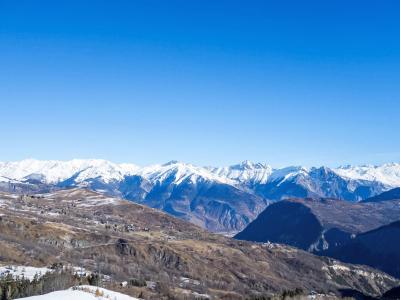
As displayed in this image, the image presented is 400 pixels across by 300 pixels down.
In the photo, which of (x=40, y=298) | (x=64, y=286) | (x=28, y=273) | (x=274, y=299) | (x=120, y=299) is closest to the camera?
(x=40, y=298)

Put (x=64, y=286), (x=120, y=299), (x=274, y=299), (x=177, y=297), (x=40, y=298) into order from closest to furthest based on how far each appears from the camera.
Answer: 1. (x=40, y=298)
2. (x=120, y=299)
3. (x=64, y=286)
4. (x=274, y=299)
5. (x=177, y=297)

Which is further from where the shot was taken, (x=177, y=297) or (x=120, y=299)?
(x=177, y=297)

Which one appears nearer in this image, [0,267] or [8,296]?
[8,296]

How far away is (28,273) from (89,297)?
101 metres

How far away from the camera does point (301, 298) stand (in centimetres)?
16038

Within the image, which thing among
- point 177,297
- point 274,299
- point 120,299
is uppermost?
point 120,299

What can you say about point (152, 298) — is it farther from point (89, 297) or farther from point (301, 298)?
point (89, 297)

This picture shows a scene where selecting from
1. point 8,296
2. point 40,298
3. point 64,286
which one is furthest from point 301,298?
point 40,298

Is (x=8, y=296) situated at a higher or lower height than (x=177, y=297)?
higher

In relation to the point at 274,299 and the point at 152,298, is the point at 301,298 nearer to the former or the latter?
the point at 274,299

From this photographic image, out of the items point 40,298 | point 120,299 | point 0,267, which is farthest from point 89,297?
point 0,267

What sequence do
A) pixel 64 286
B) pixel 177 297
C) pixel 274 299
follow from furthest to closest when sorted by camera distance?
pixel 177 297, pixel 274 299, pixel 64 286

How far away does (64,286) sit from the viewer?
11600cm

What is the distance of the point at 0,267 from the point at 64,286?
73178mm
